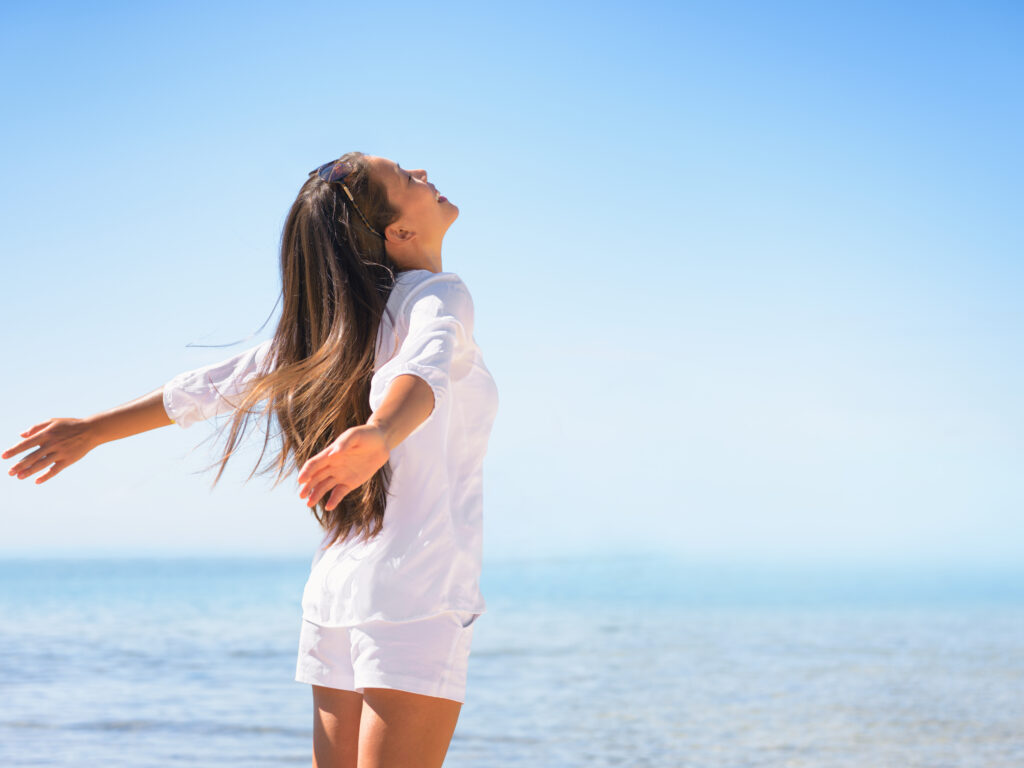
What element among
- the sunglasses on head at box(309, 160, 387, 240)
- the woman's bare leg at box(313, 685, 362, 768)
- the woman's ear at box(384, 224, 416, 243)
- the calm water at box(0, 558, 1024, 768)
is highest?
the sunglasses on head at box(309, 160, 387, 240)

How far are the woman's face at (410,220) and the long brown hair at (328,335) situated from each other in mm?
18

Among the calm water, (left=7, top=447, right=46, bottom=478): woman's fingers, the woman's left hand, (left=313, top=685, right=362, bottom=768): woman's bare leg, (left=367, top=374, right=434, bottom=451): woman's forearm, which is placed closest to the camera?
the woman's left hand

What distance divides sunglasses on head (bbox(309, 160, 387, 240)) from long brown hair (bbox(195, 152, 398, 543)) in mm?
10

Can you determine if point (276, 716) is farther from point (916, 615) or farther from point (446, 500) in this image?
point (916, 615)

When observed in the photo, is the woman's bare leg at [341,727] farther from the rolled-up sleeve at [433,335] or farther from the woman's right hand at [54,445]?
the woman's right hand at [54,445]

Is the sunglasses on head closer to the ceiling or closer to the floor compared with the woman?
closer to the ceiling

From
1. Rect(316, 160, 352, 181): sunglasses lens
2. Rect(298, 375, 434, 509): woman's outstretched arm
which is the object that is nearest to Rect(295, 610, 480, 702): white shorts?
Rect(298, 375, 434, 509): woman's outstretched arm

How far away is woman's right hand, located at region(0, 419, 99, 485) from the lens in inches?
70.8

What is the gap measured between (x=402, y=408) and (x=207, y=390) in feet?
2.18

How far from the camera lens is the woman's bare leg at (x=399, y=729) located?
1501 millimetres

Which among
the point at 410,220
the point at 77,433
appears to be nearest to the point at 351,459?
the point at 410,220

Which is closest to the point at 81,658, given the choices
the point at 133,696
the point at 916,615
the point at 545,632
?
the point at 133,696

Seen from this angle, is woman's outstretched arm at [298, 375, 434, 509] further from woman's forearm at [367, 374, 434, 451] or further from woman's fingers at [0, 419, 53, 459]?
woman's fingers at [0, 419, 53, 459]

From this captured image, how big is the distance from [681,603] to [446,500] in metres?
20.8
